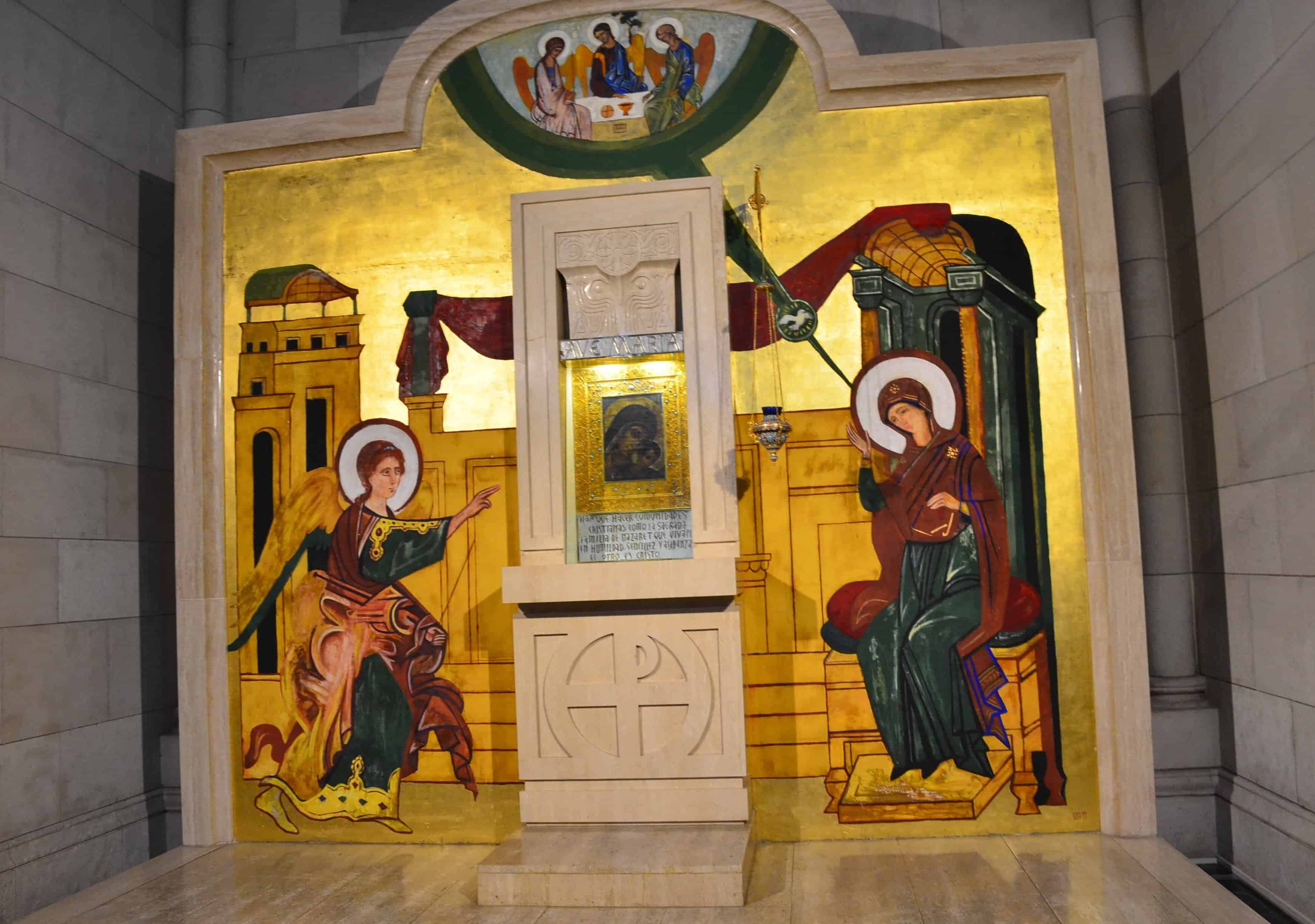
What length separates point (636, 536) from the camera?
18.0ft

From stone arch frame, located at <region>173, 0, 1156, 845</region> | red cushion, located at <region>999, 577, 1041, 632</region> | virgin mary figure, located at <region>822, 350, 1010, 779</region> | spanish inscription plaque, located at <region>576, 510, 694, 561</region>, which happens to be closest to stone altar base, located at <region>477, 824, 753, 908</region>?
virgin mary figure, located at <region>822, 350, 1010, 779</region>

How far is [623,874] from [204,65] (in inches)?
217

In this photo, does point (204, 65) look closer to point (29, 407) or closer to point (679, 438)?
point (29, 407)

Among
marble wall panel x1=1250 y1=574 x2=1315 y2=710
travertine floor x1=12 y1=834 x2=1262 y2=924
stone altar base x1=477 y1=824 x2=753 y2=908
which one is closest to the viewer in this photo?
travertine floor x1=12 y1=834 x2=1262 y2=924

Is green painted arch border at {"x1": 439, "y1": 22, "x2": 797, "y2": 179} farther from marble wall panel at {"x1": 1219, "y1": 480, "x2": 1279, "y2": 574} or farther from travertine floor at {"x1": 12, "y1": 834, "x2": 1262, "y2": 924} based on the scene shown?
travertine floor at {"x1": 12, "y1": 834, "x2": 1262, "y2": 924}

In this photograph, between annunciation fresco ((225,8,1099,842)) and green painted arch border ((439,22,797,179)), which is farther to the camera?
green painted arch border ((439,22,797,179))

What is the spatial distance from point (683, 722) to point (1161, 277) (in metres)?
3.50

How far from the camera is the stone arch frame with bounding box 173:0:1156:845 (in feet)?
17.6

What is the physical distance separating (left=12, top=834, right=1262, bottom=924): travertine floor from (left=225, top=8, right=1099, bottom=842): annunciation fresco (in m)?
0.27

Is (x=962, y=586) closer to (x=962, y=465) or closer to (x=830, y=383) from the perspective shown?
(x=962, y=465)

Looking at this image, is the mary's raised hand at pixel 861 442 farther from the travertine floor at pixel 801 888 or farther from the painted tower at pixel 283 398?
the painted tower at pixel 283 398

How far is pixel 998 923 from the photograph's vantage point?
423 centimetres

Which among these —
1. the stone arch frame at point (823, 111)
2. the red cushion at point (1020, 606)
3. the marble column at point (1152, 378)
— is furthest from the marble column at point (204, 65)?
the red cushion at point (1020, 606)

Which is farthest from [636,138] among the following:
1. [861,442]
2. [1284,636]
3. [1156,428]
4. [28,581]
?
[1284,636]
